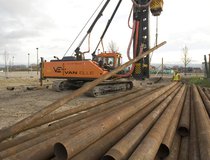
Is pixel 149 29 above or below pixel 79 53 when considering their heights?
above

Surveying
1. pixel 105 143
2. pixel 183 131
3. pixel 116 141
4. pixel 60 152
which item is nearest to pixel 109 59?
pixel 183 131

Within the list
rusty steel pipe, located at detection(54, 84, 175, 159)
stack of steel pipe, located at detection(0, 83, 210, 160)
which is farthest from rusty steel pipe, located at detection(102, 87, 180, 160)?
rusty steel pipe, located at detection(54, 84, 175, 159)

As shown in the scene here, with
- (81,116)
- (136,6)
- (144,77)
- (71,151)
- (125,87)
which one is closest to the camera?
(71,151)

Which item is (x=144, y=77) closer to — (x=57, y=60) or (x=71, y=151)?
(x=57, y=60)

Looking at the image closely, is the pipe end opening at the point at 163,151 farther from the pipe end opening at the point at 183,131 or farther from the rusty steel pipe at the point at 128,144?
the pipe end opening at the point at 183,131

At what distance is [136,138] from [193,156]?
0.90 m

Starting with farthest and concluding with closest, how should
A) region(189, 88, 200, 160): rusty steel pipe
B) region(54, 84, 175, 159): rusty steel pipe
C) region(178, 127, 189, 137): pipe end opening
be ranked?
region(178, 127, 189, 137): pipe end opening → region(189, 88, 200, 160): rusty steel pipe → region(54, 84, 175, 159): rusty steel pipe

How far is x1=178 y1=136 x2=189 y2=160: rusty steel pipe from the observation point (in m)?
3.71

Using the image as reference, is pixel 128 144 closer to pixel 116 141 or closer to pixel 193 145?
pixel 116 141

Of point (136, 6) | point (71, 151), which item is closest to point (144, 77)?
point (136, 6)

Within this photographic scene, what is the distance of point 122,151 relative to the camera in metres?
2.87

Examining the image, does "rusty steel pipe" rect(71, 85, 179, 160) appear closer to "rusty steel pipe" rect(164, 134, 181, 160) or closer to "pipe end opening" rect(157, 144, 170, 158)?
"pipe end opening" rect(157, 144, 170, 158)

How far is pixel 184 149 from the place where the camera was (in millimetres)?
3965

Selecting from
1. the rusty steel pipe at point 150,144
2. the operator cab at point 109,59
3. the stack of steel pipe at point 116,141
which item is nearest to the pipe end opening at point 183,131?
the stack of steel pipe at point 116,141
